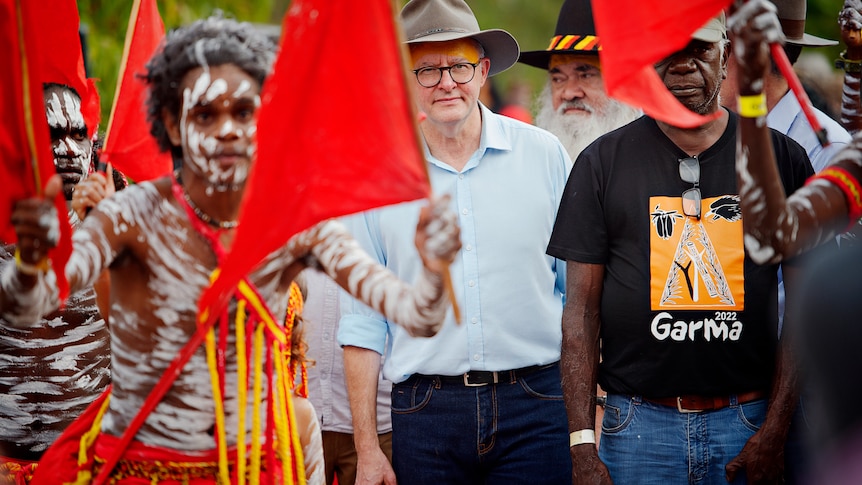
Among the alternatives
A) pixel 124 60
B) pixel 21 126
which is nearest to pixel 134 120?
pixel 124 60

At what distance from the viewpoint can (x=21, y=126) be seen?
2.93 meters

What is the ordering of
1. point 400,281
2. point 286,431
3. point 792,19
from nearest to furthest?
point 400,281
point 286,431
point 792,19

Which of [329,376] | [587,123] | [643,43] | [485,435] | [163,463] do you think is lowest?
[485,435]

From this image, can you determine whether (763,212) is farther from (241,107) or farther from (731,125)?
(241,107)

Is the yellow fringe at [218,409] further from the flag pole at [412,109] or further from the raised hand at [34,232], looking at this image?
the flag pole at [412,109]

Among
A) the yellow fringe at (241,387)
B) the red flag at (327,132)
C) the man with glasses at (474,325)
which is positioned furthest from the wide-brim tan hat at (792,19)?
the yellow fringe at (241,387)

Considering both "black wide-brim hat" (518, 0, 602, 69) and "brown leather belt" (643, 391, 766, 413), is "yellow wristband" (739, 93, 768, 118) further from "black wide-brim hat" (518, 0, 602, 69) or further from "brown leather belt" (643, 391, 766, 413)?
"black wide-brim hat" (518, 0, 602, 69)

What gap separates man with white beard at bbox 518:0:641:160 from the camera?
5996mm

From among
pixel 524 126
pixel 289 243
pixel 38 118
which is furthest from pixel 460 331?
pixel 38 118

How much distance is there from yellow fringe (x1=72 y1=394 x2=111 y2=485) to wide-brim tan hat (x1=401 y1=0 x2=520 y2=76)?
215 centimetres

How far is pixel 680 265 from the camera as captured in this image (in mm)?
3848

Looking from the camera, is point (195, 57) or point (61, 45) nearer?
point (195, 57)

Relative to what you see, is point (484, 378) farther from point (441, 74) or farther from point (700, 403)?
point (441, 74)

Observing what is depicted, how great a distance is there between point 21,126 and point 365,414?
2091mm
